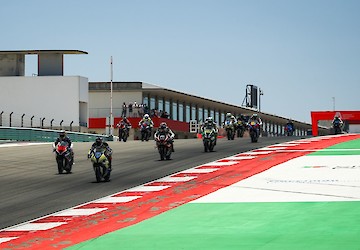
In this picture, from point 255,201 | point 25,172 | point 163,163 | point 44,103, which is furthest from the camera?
point 44,103

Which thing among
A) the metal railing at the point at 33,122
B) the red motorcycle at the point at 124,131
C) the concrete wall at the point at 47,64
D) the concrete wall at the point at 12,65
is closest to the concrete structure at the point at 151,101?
the metal railing at the point at 33,122

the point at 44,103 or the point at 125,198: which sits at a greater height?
the point at 44,103

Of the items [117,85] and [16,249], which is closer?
[16,249]

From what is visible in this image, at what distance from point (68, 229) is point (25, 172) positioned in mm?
14037

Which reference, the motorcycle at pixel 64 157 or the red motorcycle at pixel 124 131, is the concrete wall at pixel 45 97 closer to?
the red motorcycle at pixel 124 131

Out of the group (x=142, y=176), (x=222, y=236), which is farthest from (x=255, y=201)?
(x=142, y=176)

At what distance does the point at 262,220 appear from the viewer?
15.2m

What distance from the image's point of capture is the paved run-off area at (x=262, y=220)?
1290 cm

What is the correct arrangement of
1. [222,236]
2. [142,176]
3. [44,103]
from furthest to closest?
[44,103] < [142,176] < [222,236]

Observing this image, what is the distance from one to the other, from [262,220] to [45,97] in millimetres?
67187

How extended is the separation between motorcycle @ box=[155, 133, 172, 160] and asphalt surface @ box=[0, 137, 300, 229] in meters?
0.34

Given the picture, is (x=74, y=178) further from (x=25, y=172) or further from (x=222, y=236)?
(x=222, y=236)

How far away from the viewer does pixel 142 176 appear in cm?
2680

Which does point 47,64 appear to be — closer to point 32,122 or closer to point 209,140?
point 32,122
